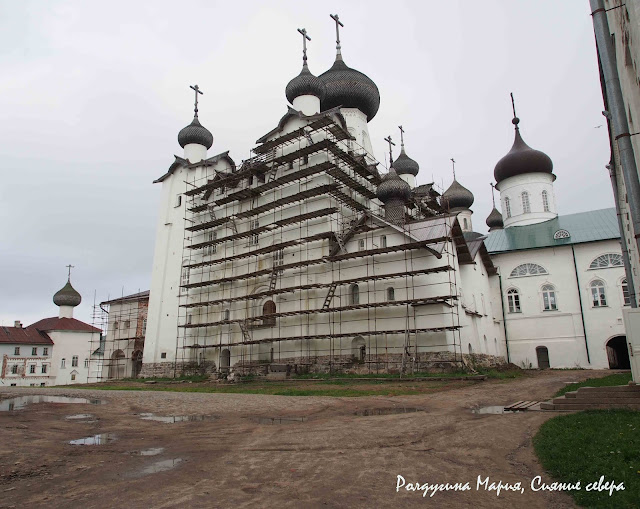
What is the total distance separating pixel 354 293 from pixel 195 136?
668 inches

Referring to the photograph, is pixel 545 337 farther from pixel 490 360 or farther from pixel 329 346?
pixel 329 346

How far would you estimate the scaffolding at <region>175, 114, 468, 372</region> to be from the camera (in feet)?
72.7

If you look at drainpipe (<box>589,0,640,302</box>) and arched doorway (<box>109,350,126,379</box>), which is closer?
drainpipe (<box>589,0,640,302</box>)

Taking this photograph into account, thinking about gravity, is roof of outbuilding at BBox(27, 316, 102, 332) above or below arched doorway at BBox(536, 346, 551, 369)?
above

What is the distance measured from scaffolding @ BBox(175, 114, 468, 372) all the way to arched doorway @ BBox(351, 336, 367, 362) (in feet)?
0.16

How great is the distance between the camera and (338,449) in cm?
679

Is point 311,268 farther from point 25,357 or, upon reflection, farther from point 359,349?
point 25,357

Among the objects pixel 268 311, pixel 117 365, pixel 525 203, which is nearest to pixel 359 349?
pixel 268 311

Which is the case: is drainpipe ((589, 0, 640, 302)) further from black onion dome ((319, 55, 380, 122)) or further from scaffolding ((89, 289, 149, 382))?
scaffolding ((89, 289, 149, 382))

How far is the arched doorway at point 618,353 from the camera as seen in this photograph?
26750 millimetres

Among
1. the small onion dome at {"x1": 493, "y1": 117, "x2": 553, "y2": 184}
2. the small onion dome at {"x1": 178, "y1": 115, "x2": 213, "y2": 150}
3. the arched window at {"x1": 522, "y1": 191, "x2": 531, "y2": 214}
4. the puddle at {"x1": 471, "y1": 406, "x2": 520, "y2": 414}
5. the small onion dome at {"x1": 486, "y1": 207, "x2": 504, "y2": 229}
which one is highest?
the small onion dome at {"x1": 178, "y1": 115, "x2": 213, "y2": 150}

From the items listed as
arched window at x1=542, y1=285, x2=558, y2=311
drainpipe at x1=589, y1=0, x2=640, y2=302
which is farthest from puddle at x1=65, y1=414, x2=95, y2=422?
arched window at x1=542, y1=285, x2=558, y2=311

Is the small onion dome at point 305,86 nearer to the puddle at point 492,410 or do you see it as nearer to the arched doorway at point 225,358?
the arched doorway at point 225,358

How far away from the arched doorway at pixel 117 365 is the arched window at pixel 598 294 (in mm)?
30275
